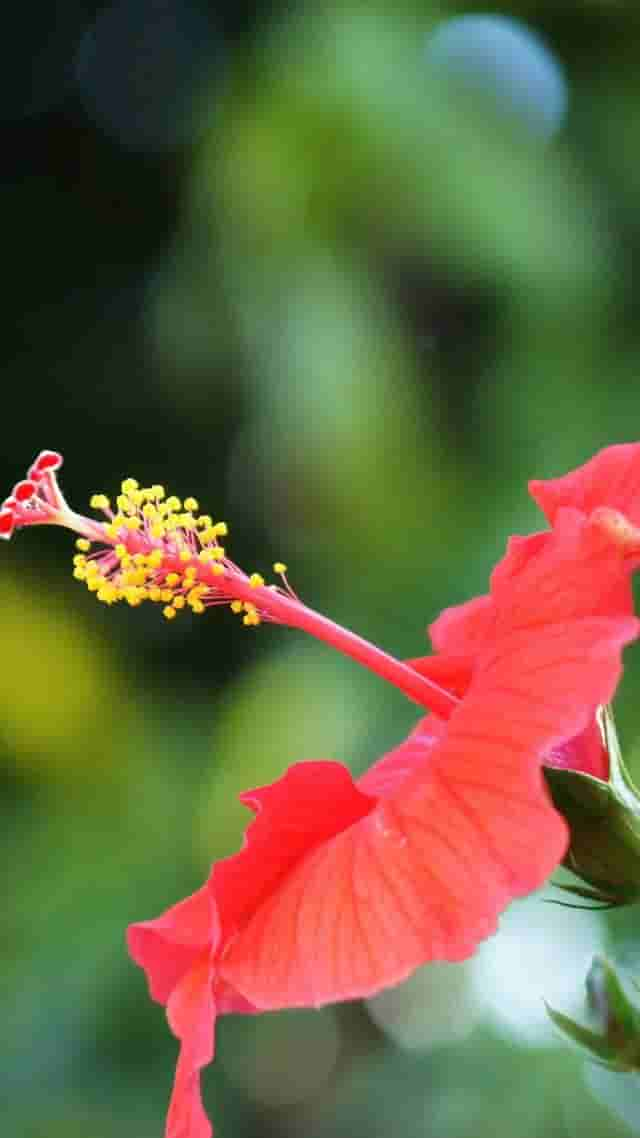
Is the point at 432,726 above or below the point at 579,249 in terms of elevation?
below

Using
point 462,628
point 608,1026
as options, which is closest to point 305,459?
point 462,628

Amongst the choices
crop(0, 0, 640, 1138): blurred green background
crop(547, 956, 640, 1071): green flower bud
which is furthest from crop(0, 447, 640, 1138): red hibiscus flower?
crop(0, 0, 640, 1138): blurred green background

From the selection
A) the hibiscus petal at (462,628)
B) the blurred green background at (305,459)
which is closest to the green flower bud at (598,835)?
the hibiscus petal at (462,628)

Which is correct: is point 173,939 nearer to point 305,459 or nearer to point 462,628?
point 462,628

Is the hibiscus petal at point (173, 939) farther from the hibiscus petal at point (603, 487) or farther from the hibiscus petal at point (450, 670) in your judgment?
the hibiscus petal at point (603, 487)

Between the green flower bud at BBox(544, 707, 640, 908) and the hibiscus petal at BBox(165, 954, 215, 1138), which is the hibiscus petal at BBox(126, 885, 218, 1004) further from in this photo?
→ the green flower bud at BBox(544, 707, 640, 908)

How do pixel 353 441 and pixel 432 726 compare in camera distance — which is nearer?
pixel 432 726

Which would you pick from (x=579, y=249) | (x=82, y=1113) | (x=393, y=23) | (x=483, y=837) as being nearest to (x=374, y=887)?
(x=483, y=837)

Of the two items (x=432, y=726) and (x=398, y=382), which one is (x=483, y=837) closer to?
(x=432, y=726)
